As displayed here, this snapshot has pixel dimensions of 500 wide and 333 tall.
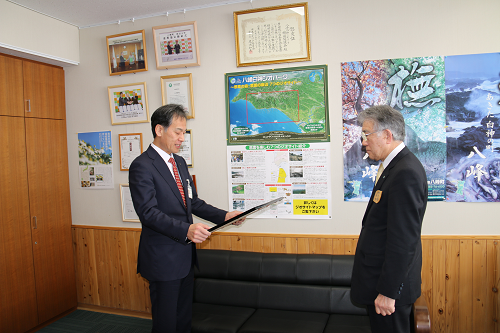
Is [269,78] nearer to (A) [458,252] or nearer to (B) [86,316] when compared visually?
(A) [458,252]

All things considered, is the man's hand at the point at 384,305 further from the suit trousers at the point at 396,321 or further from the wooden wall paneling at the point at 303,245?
the wooden wall paneling at the point at 303,245

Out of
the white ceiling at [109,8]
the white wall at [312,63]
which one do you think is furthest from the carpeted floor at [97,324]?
the white ceiling at [109,8]

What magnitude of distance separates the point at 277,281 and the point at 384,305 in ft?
4.37

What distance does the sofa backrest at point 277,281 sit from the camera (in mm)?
2645

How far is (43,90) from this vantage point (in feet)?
11.4

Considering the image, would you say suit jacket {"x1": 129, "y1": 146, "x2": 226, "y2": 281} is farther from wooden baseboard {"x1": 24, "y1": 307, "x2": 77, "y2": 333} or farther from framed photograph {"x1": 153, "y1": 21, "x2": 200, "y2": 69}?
wooden baseboard {"x1": 24, "y1": 307, "x2": 77, "y2": 333}

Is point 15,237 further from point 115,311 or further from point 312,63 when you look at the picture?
Answer: point 312,63

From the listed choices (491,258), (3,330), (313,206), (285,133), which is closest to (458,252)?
(491,258)

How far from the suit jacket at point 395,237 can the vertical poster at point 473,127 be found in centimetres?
135

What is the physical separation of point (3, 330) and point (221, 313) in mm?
2103

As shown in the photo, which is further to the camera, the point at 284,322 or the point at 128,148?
the point at 128,148

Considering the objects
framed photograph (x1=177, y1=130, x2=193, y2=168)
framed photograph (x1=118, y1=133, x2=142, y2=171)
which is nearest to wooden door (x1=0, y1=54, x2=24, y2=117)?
framed photograph (x1=118, y1=133, x2=142, y2=171)

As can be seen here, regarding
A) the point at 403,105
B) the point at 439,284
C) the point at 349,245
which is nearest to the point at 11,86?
the point at 349,245

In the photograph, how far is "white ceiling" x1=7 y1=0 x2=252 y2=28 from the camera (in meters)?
3.07
